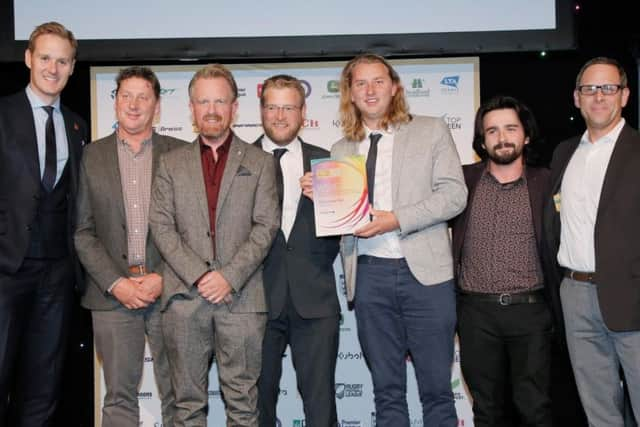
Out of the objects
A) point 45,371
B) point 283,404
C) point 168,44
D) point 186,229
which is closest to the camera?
point 186,229

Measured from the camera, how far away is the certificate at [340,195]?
3.23 m

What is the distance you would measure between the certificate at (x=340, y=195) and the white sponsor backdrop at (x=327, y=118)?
130 centimetres

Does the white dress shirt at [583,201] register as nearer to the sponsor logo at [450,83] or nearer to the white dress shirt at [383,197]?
the white dress shirt at [383,197]

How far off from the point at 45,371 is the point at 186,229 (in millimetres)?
1107

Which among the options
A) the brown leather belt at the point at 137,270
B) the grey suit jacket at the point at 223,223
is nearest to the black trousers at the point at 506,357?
the grey suit jacket at the point at 223,223

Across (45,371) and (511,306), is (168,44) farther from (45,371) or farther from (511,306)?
(511,306)

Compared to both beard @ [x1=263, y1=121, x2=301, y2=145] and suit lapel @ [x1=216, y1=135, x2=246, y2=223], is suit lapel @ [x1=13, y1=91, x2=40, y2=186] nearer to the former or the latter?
suit lapel @ [x1=216, y1=135, x2=246, y2=223]

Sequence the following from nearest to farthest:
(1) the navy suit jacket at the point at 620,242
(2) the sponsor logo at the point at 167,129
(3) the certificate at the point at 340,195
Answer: (1) the navy suit jacket at the point at 620,242 → (3) the certificate at the point at 340,195 → (2) the sponsor logo at the point at 167,129

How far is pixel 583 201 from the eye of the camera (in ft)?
10.5

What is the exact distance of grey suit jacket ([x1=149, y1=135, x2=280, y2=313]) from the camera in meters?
3.09

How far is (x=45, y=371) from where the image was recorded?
3.38 m

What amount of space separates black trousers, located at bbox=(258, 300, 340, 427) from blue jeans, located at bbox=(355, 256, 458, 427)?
213 mm

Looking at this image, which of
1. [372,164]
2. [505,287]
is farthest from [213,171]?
[505,287]

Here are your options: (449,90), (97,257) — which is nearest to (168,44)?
(97,257)
